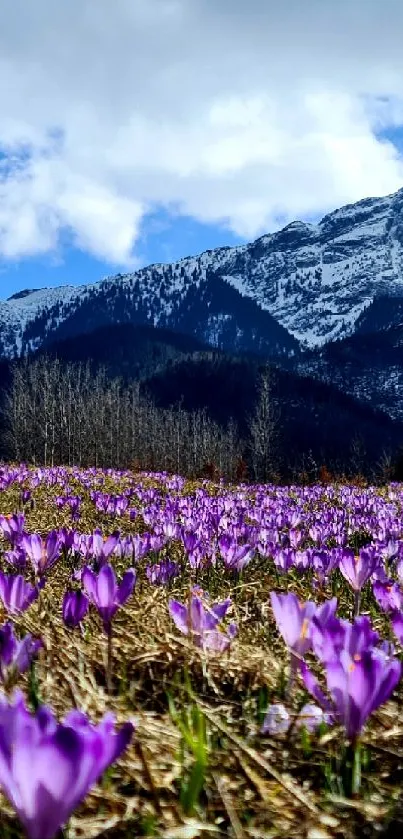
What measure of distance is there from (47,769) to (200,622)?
1.13m

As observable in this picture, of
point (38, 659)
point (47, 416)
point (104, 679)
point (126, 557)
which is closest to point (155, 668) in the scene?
point (104, 679)

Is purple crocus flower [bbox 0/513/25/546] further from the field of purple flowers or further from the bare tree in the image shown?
the bare tree

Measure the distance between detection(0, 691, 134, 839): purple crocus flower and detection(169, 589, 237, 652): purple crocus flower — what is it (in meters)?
1.06

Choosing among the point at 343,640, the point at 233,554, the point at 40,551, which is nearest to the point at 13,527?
the point at 40,551

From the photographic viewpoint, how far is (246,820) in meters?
1.10

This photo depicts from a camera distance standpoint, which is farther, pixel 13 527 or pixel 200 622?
pixel 13 527

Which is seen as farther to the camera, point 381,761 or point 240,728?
point 240,728

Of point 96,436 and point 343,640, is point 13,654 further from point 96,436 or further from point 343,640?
point 96,436

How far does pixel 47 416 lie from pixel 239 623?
69759 millimetres

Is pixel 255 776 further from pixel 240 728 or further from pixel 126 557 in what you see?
pixel 126 557

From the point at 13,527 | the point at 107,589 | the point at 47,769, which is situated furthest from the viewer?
the point at 13,527

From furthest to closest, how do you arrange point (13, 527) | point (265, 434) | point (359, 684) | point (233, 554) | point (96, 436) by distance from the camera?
point (96, 436) < point (265, 434) < point (13, 527) < point (233, 554) < point (359, 684)

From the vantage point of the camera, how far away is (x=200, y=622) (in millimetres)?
1871

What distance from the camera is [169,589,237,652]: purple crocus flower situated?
6.05 feet
